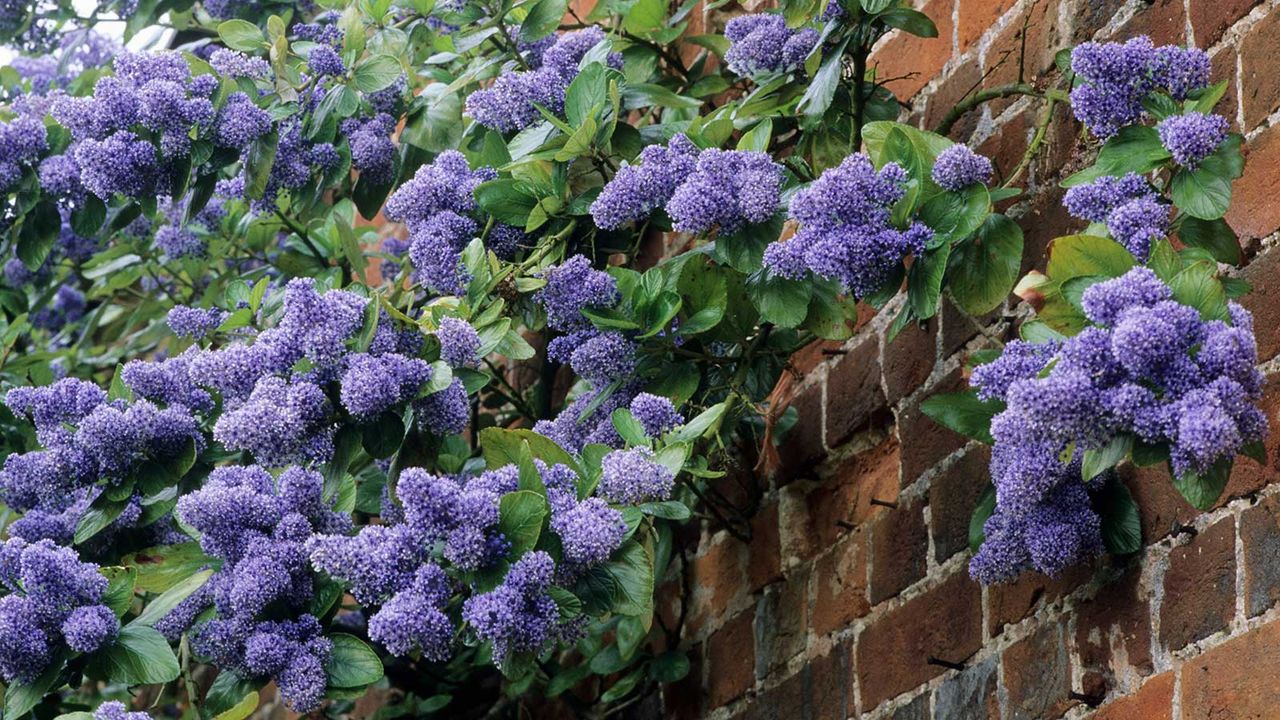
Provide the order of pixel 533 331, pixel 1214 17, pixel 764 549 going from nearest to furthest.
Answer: pixel 1214 17 → pixel 533 331 → pixel 764 549

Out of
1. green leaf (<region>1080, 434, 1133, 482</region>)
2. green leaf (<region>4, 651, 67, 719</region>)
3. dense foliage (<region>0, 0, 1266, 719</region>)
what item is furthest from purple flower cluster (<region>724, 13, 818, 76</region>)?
green leaf (<region>4, 651, 67, 719</region>)

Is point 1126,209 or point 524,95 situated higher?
point 1126,209

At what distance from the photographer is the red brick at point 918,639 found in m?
2.30

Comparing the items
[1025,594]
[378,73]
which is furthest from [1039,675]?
[378,73]

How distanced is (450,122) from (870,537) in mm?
1143

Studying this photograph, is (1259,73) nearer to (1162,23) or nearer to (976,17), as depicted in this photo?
(1162,23)

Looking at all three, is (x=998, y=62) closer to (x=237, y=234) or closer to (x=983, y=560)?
(x=983, y=560)

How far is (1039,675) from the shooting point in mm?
2139

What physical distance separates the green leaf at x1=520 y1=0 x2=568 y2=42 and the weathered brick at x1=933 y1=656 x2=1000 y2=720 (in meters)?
1.32

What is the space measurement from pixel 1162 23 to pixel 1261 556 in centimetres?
78

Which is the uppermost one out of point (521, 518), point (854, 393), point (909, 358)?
point (521, 518)

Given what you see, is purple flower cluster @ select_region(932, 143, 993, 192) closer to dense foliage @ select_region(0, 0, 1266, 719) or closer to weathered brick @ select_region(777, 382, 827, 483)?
dense foliage @ select_region(0, 0, 1266, 719)

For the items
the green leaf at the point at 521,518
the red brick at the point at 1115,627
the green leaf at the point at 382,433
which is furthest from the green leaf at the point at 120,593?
the red brick at the point at 1115,627

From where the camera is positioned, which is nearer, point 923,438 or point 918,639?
point 918,639
